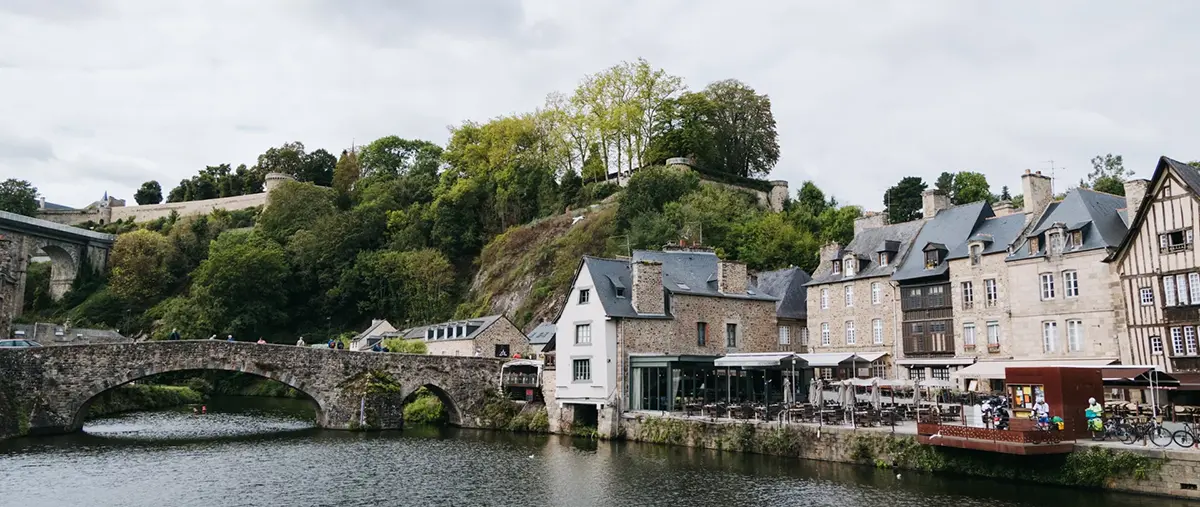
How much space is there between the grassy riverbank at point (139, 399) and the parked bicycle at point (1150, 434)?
4200 centimetres

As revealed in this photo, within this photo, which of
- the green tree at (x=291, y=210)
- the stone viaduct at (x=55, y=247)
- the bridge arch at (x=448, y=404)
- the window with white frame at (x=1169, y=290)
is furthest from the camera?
the green tree at (x=291, y=210)

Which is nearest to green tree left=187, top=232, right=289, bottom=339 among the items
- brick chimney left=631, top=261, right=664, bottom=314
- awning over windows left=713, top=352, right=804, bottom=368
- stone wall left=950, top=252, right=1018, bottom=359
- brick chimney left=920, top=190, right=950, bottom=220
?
brick chimney left=631, top=261, right=664, bottom=314

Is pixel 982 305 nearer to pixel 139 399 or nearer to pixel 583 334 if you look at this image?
pixel 583 334

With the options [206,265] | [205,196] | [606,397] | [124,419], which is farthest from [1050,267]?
[205,196]

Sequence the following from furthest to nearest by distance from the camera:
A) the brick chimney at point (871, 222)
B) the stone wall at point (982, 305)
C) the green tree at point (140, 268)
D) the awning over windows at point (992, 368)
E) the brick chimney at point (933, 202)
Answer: the green tree at point (140, 268) → the brick chimney at point (871, 222) → the brick chimney at point (933, 202) → the stone wall at point (982, 305) → the awning over windows at point (992, 368)

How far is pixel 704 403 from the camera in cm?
2955

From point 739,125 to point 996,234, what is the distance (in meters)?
33.6

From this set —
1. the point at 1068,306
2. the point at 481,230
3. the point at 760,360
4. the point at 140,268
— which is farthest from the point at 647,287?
the point at 140,268

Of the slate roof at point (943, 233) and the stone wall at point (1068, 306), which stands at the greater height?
the slate roof at point (943, 233)

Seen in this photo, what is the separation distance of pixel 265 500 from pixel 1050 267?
988 inches

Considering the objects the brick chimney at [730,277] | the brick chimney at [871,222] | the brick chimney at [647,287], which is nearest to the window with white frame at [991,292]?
the brick chimney at [871,222]

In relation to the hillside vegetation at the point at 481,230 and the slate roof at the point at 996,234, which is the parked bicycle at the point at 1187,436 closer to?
the slate roof at the point at 996,234

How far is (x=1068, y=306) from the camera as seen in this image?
2758cm

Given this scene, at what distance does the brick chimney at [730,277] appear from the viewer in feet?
112
